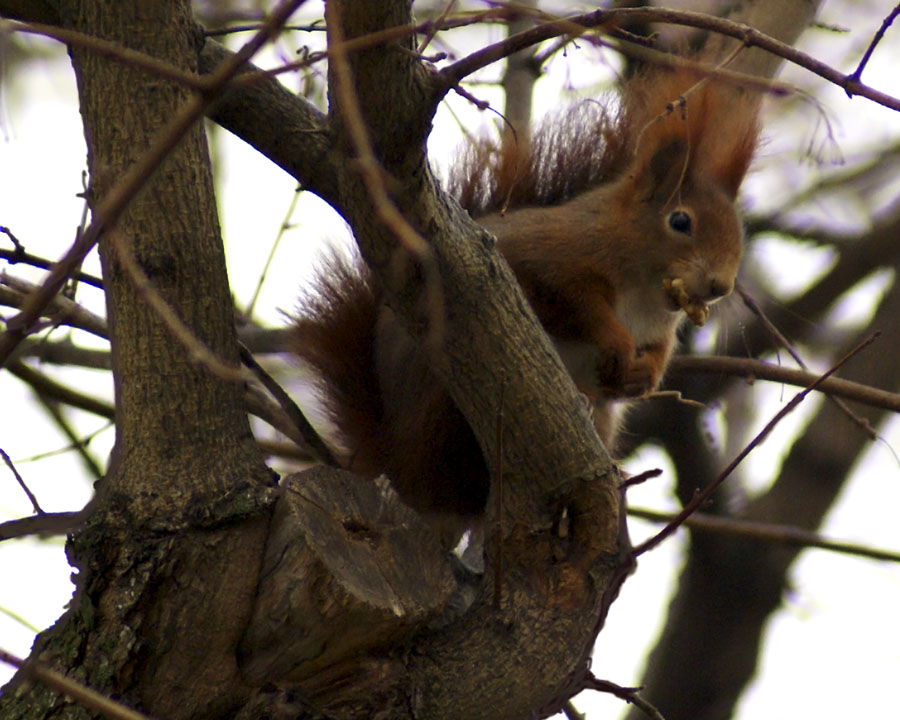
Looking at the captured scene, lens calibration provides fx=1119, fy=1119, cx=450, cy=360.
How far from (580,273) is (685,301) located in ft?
0.81

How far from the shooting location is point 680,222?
2.54 m

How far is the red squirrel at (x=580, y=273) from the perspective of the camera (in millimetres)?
2246

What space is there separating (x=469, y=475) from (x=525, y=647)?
61cm

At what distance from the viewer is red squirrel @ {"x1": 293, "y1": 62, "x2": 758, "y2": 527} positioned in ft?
7.37

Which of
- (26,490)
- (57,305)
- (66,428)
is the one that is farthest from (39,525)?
(66,428)

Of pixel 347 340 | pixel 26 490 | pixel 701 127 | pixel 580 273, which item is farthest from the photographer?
pixel 701 127

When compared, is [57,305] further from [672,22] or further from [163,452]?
[672,22]

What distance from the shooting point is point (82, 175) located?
82.6 inches

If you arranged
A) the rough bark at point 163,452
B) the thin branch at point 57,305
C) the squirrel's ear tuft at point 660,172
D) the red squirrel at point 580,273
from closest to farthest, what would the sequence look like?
the rough bark at point 163,452 → the thin branch at point 57,305 → the red squirrel at point 580,273 → the squirrel's ear tuft at point 660,172

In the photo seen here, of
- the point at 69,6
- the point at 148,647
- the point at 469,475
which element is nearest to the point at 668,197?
the point at 469,475

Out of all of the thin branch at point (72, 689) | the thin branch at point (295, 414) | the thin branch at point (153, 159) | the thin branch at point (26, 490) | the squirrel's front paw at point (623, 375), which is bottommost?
the thin branch at point (72, 689)

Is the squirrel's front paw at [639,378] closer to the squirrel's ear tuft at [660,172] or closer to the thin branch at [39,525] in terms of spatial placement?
the squirrel's ear tuft at [660,172]

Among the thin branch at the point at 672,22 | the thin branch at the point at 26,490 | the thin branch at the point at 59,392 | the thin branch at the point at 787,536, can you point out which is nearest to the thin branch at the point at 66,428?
the thin branch at the point at 59,392

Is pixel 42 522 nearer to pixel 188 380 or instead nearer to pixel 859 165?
pixel 188 380
